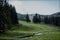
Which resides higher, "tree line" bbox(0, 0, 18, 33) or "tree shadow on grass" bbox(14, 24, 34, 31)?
"tree line" bbox(0, 0, 18, 33)

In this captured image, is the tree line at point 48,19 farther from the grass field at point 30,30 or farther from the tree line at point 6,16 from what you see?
the tree line at point 6,16

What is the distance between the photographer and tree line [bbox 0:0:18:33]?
2.49m

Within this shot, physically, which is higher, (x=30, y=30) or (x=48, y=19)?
(x=48, y=19)

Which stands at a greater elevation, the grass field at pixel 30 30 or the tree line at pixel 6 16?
the tree line at pixel 6 16

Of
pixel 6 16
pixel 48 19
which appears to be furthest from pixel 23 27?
pixel 48 19

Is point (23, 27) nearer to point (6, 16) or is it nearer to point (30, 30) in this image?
point (30, 30)

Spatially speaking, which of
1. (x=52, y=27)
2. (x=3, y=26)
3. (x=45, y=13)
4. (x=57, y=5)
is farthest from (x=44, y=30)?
(x=3, y=26)

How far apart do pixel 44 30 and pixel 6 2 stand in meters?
0.83

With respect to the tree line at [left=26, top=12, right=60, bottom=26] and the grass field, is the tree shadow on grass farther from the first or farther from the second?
the tree line at [left=26, top=12, right=60, bottom=26]

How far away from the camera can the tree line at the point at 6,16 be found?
2.49 meters

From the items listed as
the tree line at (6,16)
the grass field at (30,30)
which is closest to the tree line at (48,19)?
the grass field at (30,30)

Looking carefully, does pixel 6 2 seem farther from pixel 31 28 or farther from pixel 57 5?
pixel 57 5

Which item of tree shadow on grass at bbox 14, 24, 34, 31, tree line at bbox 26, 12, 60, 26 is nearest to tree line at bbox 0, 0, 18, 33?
tree shadow on grass at bbox 14, 24, 34, 31

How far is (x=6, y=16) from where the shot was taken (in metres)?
2.50
